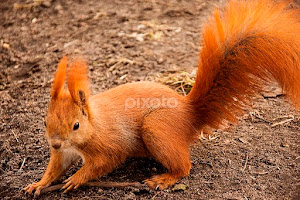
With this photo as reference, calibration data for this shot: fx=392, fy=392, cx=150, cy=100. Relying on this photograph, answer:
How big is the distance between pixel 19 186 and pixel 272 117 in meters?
1.78

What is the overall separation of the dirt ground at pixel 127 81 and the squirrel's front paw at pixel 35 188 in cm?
4

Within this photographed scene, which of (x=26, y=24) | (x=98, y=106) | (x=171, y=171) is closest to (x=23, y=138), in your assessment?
(x=98, y=106)

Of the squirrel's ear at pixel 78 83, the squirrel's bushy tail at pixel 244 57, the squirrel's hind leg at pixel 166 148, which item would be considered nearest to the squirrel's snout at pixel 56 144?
the squirrel's ear at pixel 78 83

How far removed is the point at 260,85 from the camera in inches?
84.7

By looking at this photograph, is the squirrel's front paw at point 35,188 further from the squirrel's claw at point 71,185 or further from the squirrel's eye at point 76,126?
the squirrel's eye at point 76,126

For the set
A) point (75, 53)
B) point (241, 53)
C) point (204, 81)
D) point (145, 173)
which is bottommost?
point (145, 173)

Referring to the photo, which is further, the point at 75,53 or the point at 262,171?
the point at 75,53

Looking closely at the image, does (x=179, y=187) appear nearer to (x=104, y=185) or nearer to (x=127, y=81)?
(x=104, y=185)

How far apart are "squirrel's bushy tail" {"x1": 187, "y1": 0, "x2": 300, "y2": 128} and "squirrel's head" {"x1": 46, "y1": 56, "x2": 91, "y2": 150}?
666 mm

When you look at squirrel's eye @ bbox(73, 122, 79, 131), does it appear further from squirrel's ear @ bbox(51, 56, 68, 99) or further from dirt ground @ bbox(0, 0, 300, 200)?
dirt ground @ bbox(0, 0, 300, 200)

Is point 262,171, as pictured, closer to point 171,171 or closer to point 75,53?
point 171,171

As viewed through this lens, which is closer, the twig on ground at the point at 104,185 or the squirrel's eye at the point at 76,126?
the squirrel's eye at the point at 76,126

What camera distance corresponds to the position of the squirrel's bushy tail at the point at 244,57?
2.04 meters

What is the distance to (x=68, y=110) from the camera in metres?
2.04
